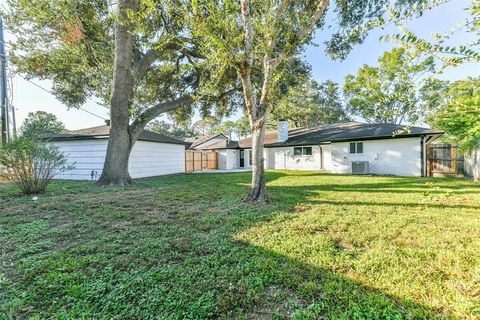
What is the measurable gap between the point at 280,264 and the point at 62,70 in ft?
43.6

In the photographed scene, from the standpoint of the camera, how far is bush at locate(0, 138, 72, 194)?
6.70 metres

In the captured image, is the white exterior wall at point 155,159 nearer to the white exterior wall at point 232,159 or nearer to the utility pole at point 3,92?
the white exterior wall at point 232,159

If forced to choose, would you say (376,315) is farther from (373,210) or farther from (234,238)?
(373,210)

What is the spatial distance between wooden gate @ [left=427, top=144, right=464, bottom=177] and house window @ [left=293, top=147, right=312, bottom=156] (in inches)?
272

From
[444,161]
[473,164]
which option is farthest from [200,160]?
[473,164]

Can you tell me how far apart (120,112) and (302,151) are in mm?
12671

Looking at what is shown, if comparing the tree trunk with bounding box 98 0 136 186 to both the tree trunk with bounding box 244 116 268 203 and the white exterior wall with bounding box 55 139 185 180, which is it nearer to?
the white exterior wall with bounding box 55 139 185 180

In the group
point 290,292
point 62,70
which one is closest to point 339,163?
point 290,292

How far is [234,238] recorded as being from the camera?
3.59 metres

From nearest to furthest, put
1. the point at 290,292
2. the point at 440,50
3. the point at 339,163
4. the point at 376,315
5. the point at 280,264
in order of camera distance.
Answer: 1. the point at 440,50
2. the point at 376,315
3. the point at 290,292
4. the point at 280,264
5. the point at 339,163

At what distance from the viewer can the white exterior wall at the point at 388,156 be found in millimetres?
12172

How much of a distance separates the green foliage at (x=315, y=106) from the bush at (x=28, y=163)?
21.2m

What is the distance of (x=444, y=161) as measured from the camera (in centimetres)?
1233

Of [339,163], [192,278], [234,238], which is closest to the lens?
[192,278]
